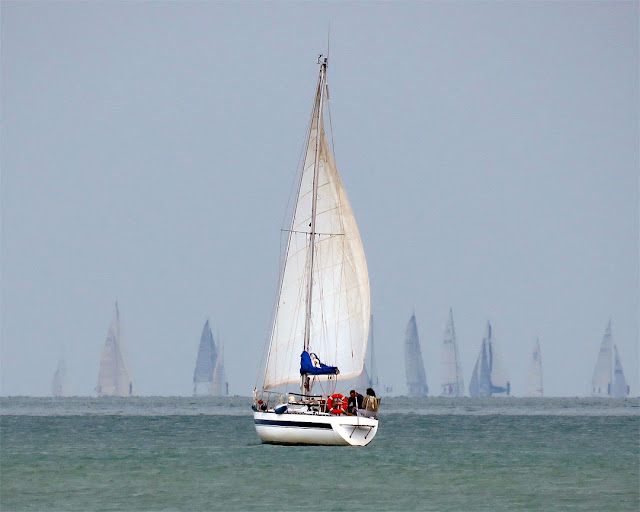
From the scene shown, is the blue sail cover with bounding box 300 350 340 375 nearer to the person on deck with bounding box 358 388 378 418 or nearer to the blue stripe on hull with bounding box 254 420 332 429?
the person on deck with bounding box 358 388 378 418

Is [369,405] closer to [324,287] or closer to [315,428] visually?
[315,428]

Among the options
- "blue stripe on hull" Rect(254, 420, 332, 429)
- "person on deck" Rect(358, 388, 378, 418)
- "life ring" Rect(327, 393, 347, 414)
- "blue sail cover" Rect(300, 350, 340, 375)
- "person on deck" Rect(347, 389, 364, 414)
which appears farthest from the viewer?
"blue sail cover" Rect(300, 350, 340, 375)

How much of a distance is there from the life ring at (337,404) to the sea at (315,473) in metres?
1.62

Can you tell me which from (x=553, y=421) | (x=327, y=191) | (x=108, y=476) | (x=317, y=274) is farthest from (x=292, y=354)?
(x=553, y=421)

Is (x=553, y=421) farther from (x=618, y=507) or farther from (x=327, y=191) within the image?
(x=618, y=507)

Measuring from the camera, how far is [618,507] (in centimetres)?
3338

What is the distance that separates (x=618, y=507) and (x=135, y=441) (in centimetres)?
2883

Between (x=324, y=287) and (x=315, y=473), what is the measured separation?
451 inches

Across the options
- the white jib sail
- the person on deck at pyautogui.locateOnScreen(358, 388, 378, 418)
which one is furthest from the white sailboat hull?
the white jib sail

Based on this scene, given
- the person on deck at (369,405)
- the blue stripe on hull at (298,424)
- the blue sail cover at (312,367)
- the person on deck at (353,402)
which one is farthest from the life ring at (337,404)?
the blue sail cover at (312,367)

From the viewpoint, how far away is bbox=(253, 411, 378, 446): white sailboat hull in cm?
4725

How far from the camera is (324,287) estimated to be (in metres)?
51.5

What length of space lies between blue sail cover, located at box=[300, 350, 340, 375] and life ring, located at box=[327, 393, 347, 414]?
228 centimetres

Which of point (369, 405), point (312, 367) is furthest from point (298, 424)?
point (312, 367)
